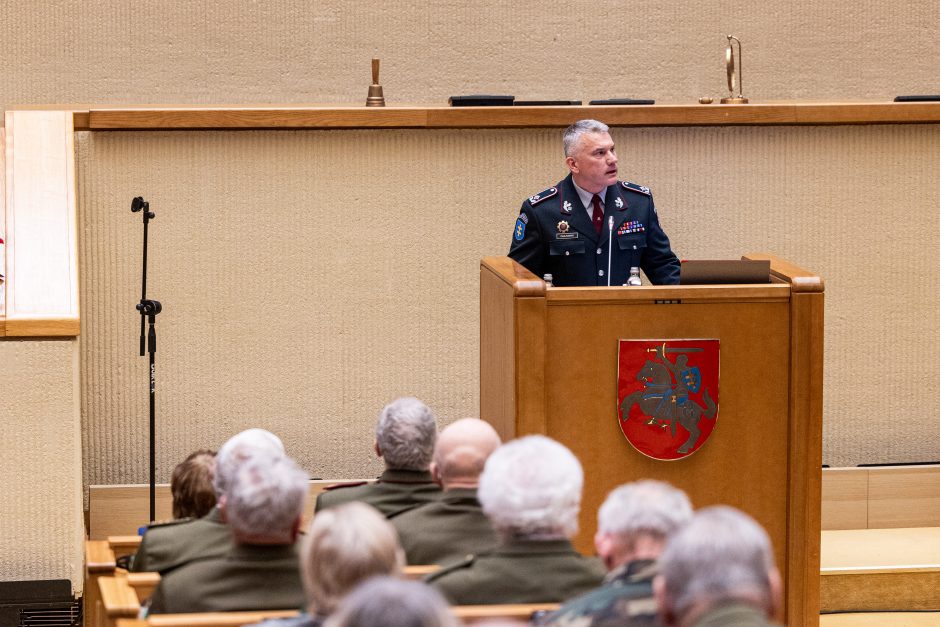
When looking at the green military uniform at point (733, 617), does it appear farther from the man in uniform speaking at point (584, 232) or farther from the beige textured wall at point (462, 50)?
the beige textured wall at point (462, 50)

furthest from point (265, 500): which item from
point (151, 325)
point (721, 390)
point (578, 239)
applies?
point (151, 325)

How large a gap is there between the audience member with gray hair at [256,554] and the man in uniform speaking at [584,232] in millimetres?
2306

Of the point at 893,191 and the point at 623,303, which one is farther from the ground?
the point at 893,191

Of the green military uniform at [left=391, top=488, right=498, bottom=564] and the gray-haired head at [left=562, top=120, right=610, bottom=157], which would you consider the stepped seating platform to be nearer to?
the gray-haired head at [left=562, top=120, right=610, bottom=157]

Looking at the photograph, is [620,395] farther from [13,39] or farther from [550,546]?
[13,39]

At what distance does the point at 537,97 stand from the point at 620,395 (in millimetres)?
3604

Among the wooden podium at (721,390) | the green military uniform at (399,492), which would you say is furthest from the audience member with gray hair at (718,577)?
the wooden podium at (721,390)

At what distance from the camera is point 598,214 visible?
534cm

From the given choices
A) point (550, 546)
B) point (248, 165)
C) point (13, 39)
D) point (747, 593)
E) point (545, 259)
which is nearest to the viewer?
point (747, 593)

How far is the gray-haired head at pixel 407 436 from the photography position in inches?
151

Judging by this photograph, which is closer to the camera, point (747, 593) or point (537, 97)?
point (747, 593)

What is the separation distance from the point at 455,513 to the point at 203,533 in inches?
23.2

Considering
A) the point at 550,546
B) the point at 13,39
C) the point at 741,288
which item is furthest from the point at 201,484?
the point at 13,39

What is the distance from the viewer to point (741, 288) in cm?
450
